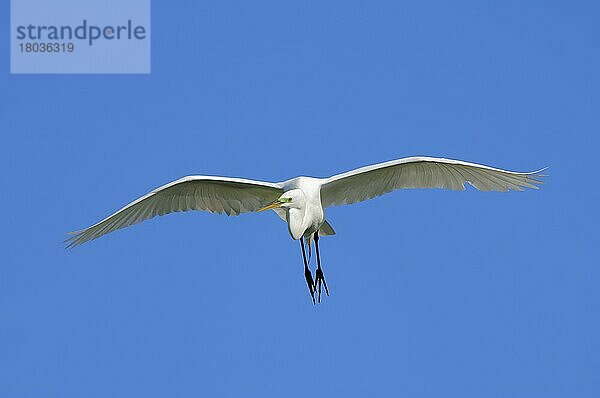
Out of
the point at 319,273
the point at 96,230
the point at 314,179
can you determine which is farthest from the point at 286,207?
the point at 96,230

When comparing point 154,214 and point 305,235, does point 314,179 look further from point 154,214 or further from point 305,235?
point 154,214

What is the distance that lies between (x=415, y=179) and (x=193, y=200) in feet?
9.51

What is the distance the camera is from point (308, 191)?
13.4m

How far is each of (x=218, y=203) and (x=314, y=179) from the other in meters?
1.69

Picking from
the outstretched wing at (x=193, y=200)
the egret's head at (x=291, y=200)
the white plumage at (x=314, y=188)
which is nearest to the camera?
the egret's head at (x=291, y=200)

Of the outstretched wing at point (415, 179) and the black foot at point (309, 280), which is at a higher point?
the outstretched wing at point (415, 179)

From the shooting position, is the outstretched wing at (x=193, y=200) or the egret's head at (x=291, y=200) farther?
the outstretched wing at (x=193, y=200)

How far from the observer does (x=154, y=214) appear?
580 inches

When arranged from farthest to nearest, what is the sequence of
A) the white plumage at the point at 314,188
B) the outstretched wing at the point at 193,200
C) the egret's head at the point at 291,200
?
the outstretched wing at the point at 193,200, the white plumage at the point at 314,188, the egret's head at the point at 291,200

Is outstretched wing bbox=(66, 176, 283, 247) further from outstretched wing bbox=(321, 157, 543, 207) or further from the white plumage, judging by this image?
outstretched wing bbox=(321, 157, 543, 207)

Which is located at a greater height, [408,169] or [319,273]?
[408,169]

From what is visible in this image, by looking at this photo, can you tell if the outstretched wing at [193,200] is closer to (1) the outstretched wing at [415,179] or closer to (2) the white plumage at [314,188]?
(2) the white plumage at [314,188]

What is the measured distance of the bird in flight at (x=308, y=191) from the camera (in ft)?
44.3

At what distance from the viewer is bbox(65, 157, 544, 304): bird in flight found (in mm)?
13508
